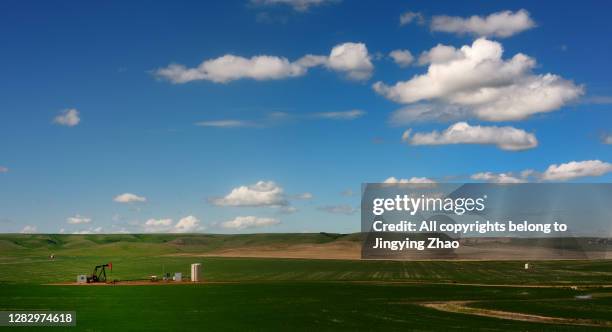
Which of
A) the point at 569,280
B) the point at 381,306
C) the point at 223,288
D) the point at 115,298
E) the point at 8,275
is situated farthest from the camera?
the point at 8,275

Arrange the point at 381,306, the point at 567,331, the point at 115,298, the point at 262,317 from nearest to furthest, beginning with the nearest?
1. the point at 567,331
2. the point at 262,317
3. the point at 381,306
4. the point at 115,298

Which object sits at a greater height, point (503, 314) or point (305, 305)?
point (305, 305)

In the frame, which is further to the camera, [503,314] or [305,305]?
[305,305]

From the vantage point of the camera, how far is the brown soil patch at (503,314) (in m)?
53.6

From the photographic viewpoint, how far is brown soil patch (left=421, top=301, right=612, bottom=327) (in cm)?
5356

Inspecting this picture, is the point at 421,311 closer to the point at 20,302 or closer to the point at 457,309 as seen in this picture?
the point at 457,309

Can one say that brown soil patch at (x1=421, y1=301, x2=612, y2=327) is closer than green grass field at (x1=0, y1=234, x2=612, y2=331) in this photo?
No

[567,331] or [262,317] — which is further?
Answer: [262,317]

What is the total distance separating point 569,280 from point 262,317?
245 feet

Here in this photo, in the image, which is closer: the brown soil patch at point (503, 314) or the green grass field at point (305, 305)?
the green grass field at point (305, 305)

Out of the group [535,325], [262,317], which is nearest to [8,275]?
[262,317]

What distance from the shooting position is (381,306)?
65.1 metres

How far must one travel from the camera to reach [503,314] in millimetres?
58562

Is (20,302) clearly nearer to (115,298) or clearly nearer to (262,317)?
(115,298)
